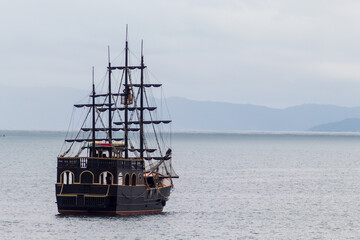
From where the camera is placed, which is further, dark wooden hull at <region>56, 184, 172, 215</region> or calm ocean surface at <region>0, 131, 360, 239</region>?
dark wooden hull at <region>56, 184, 172, 215</region>

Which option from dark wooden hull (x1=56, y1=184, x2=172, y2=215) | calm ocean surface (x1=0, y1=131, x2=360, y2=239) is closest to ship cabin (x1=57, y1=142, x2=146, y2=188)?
dark wooden hull (x1=56, y1=184, x2=172, y2=215)

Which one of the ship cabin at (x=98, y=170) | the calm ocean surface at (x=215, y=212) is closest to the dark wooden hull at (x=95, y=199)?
the ship cabin at (x=98, y=170)

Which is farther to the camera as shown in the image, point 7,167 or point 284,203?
point 7,167

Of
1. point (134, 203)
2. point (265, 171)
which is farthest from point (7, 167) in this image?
point (134, 203)

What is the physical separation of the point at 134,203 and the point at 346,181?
189ft

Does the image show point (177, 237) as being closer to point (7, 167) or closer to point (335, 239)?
point (335, 239)

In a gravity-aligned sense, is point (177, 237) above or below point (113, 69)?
below

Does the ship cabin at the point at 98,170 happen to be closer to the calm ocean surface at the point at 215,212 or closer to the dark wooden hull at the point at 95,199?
the dark wooden hull at the point at 95,199

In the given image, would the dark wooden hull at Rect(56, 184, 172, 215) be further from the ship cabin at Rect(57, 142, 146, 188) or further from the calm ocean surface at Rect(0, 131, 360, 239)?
the calm ocean surface at Rect(0, 131, 360, 239)

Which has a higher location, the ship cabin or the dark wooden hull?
the ship cabin

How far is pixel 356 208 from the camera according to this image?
79.6 metres

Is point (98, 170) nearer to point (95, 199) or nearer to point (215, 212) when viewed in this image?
point (95, 199)

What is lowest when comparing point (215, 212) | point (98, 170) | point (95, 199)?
point (215, 212)

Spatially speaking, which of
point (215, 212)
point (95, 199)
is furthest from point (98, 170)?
point (215, 212)
